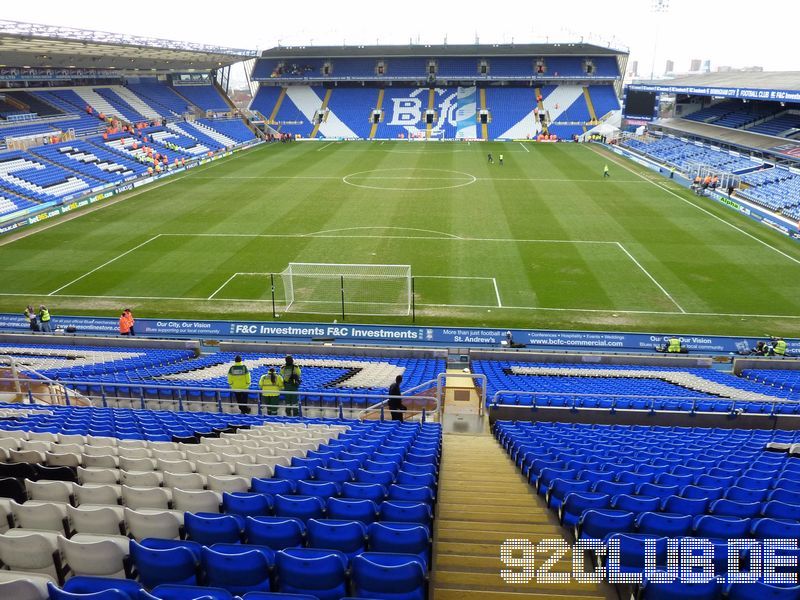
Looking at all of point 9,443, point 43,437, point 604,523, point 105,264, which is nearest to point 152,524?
point 9,443

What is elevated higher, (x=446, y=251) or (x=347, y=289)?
(x=446, y=251)

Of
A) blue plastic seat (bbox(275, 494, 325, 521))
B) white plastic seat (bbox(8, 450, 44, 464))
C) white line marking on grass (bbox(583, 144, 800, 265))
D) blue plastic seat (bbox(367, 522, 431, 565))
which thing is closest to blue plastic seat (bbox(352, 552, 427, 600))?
blue plastic seat (bbox(367, 522, 431, 565))

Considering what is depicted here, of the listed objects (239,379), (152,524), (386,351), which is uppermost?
(152,524)

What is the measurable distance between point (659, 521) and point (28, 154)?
5322 cm

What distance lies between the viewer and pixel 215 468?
22.5 feet

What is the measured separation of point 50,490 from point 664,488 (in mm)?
6851

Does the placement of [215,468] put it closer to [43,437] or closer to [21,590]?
[21,590]

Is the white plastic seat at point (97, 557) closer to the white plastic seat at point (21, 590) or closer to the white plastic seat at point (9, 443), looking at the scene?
the white plastic seat at point (21, 590)

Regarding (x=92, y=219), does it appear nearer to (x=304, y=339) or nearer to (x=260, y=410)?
(x=304, y=339)

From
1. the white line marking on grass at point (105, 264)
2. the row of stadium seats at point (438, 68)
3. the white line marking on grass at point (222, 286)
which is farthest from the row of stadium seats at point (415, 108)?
the white line marking on grass at point (222, 286)

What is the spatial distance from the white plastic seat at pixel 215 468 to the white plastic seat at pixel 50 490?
137 cm

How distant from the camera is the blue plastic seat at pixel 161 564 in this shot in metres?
4.67

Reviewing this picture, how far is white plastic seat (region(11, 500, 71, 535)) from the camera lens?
5.43 meters

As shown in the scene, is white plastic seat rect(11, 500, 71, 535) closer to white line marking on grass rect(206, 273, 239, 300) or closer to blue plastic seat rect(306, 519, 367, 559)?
blue plastic seat rect(306, 519, 367, 559)
